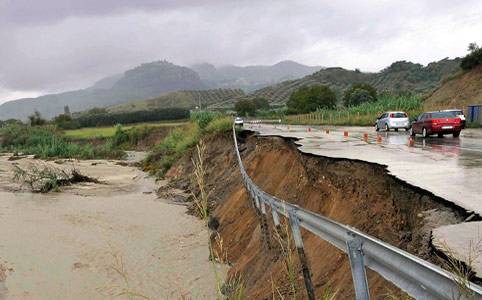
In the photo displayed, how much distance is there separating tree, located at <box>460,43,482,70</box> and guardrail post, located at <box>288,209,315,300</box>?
5367cm

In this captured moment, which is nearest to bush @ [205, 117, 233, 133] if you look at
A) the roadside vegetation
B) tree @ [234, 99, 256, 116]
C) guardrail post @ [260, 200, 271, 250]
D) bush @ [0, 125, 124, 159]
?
the roadside vegetation

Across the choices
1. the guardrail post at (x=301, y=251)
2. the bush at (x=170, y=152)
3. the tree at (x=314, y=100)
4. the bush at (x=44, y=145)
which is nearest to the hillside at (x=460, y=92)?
the bush at (x=170, y=152)

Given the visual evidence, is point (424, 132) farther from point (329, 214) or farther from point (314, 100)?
point (314, 100)

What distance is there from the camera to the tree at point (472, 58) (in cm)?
5114

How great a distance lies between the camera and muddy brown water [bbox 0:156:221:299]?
1090cm

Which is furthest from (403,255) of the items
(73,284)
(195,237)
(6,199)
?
(6,199)

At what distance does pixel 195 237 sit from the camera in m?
15.4

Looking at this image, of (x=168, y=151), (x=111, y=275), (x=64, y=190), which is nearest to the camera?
(x=111, y=275)

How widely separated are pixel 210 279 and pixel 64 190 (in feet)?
69.4

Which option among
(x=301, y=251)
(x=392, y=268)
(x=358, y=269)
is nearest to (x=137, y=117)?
(x=301, y=251)

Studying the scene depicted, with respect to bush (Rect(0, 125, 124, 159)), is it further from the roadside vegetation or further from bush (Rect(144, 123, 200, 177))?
the roadside vegetation

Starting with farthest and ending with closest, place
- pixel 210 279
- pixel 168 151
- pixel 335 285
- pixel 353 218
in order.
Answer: pixel 168 151 → pixel 210 279 → pixel 353 218 → pixel 335 285

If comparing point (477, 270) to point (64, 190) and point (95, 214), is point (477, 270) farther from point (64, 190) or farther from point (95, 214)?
point (64, 190)

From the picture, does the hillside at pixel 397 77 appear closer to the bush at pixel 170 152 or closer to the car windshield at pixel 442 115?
the bush at pixel 170 152
